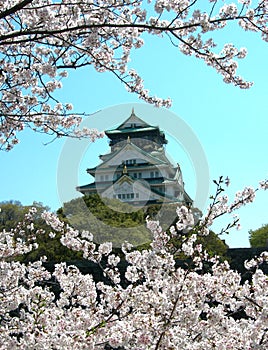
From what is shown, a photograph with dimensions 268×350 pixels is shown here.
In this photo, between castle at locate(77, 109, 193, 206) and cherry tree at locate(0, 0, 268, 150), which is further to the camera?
castle at locate(77, 109, 193, 206)

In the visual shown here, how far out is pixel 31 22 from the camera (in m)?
3.29

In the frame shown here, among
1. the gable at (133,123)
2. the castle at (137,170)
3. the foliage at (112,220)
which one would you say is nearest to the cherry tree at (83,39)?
the foliage at (112,220)

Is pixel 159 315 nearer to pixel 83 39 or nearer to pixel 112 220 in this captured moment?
pixel 83 39

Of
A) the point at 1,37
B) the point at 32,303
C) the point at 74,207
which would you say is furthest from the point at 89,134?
the point at 74,207

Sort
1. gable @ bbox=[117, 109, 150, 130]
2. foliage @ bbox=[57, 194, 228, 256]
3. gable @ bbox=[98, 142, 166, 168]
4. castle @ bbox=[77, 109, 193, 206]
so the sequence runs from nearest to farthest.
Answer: foliage @ bbox=[57, 194, 228, 256] < castle @ bbox=[77, 109, 193, 206] < gable @ bbox=[98, 142, 166, 168] < gable @ bbox=[117, 109, 150, 130]

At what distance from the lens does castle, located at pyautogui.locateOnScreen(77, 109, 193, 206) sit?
3784 centimetres

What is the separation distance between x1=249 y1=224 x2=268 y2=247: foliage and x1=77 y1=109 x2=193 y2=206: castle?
6108 mm

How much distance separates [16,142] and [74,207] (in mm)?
18341

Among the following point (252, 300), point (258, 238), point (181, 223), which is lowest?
point (252, 300)

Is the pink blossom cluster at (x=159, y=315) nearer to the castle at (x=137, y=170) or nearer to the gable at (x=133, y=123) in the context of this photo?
the castle at (x=137, y=170)

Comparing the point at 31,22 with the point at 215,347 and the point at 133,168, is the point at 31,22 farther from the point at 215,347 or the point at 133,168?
the point at 133,168

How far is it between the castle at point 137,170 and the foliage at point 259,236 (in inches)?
240

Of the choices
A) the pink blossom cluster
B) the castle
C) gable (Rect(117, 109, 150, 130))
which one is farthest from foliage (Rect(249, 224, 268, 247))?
the pink blossom cluster

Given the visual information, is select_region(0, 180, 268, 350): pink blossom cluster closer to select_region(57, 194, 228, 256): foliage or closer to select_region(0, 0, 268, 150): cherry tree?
select_region(0, 0, 268, 150): cherry tree
